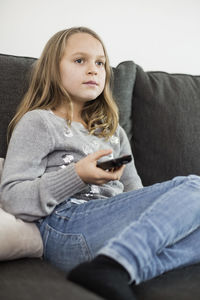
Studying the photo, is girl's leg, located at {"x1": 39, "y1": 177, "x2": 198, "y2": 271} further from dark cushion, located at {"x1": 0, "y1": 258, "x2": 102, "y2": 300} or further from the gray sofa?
the gray sofa

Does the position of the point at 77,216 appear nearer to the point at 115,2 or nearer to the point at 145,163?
the point at 145,163

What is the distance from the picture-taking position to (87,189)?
1212 mm

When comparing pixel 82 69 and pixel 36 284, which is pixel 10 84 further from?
pixel 36 284

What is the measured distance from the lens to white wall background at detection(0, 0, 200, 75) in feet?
5.49

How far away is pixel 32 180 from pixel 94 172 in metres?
0.19

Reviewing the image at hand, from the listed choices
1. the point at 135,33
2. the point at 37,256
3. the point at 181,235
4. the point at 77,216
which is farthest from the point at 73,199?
the point at 135,33

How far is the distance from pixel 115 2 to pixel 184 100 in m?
0.62

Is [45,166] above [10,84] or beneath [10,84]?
beneath

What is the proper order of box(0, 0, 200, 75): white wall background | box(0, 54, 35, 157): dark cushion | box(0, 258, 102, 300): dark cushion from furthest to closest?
box(0, 0, 200, 75): white wall background → box(0, 54, 35, 157): dark cushion → box(0, 258, 102, 300): dark cushion

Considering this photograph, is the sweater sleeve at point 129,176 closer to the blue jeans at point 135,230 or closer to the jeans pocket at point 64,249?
the blue jeans at point 135,230

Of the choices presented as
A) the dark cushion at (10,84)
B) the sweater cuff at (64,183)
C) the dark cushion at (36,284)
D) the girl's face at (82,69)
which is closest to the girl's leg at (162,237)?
the dark cushion at (36,284)

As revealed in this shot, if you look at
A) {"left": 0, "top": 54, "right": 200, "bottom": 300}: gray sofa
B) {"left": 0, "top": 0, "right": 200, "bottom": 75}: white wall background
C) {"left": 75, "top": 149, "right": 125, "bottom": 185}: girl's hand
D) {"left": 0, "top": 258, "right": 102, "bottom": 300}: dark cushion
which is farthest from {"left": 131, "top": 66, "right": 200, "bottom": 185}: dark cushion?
{"left": 0, "top": 258, "right": 102, "bottom": 300}: dark cushion

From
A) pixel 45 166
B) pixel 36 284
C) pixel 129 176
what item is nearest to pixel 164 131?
pixel 129 176

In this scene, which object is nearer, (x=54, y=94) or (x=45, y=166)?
(x=45, y=166)
